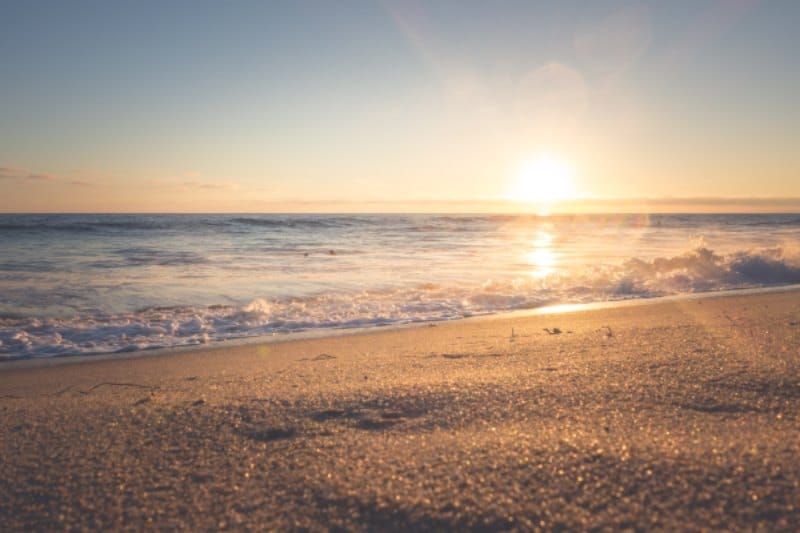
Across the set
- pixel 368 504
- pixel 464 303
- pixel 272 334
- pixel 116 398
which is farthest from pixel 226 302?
pixel 368 504

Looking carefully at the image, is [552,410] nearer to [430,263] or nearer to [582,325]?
[582,325]

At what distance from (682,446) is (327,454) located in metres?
1.25

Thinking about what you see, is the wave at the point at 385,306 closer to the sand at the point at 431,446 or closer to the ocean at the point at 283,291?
the ocean at the point at 283,291

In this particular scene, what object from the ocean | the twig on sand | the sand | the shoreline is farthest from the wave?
the sand

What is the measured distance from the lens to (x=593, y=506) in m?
1.37

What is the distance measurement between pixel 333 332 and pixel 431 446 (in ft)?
13.7

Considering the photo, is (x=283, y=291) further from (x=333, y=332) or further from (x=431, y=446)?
(x=431, y=446)

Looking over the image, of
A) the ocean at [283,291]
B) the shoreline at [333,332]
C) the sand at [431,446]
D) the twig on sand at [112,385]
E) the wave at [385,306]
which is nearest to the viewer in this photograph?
the sand at [431,446]

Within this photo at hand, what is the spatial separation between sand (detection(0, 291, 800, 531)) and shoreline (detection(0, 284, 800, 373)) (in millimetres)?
1455

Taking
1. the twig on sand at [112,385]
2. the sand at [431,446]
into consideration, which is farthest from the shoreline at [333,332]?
the sand at [431,446]

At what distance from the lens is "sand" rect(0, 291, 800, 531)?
1403 millimetres

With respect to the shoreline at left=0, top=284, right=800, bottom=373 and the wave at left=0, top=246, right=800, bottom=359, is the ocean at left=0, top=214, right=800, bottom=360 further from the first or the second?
the shoreline at left=0, top=284, right=800, bottom=373

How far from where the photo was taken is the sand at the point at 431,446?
1.40 metres

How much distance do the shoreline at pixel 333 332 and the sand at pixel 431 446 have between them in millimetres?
1455
